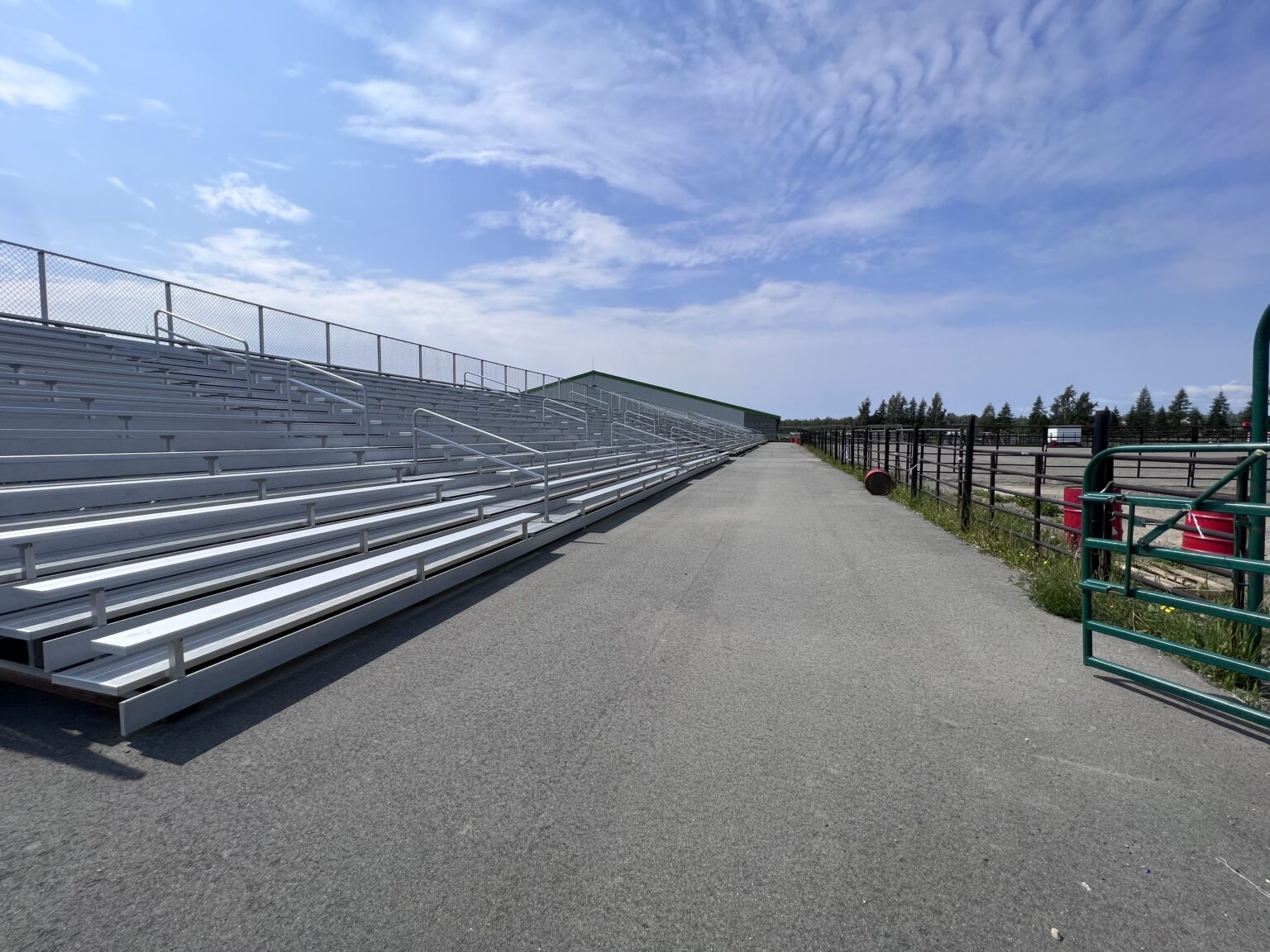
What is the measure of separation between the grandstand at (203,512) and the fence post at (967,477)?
18.8 ft

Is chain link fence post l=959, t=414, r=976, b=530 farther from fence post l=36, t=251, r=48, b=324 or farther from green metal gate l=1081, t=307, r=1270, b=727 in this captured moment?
fence post l=36, t=251, r=48, b=324

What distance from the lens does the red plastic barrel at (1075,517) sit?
244 inches

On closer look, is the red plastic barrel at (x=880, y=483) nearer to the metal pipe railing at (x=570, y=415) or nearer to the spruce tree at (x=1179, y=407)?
the metal pipe railing at (x=570, y=415)

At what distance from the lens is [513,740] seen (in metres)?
3.22

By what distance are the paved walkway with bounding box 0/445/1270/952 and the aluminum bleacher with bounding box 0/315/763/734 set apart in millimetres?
329

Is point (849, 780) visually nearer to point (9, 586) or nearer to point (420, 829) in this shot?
point (420, 829)

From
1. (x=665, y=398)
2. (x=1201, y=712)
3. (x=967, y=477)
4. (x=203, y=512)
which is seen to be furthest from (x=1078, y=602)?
(x=665, y=398)

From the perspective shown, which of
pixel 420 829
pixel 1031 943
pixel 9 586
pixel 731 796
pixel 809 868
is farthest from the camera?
pixel 9 586

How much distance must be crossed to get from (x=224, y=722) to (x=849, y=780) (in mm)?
3123

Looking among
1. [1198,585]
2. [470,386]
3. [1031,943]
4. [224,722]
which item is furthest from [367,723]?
[470,386]

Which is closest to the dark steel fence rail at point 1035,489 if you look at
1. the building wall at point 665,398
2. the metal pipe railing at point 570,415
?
the metal pipe railing at point 570,415

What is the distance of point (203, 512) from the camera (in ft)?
16.9

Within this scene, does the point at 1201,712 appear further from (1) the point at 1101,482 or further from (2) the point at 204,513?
(2) the point at 204,513

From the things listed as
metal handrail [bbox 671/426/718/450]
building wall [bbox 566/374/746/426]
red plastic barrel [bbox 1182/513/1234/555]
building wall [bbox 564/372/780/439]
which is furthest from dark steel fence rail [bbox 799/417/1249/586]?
building wall [bbox 566/374/746/426]
